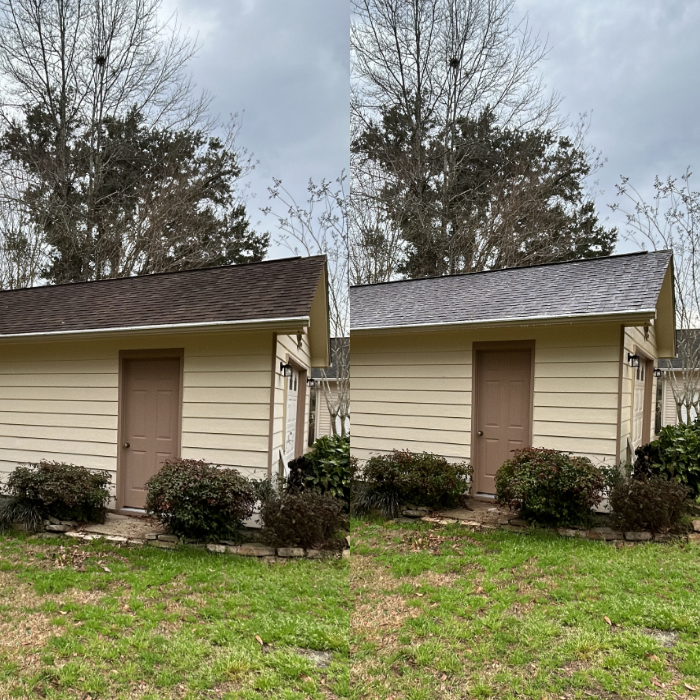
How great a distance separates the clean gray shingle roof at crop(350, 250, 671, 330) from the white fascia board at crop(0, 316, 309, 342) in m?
1.13

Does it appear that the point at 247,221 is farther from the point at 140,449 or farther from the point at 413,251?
the point at 140,449

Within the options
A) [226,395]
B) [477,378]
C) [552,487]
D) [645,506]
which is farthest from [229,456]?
[645,506]

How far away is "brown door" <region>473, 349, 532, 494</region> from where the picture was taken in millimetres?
6809

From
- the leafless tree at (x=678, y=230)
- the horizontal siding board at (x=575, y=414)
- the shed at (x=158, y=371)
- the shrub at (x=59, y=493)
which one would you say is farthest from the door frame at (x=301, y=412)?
the leafless tree at (x=678, y=230)

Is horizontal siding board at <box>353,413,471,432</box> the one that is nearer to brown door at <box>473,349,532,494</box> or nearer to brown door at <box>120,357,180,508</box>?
brown door at <box>473,349,532,494</box>

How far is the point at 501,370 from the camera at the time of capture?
22.9 ft

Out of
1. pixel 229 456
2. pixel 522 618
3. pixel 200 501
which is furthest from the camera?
pixel 229 456

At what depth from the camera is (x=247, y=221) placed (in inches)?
588

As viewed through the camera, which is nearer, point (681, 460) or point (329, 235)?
point (681, 460)

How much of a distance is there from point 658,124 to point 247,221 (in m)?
10.2

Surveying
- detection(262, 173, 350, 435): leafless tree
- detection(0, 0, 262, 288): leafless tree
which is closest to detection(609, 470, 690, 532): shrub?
detection(262, 173, 350, 435): leafless tree

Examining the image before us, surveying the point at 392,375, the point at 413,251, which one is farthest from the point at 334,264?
the point at 392,375

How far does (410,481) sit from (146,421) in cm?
365

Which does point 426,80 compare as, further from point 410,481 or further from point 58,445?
point 58,445
